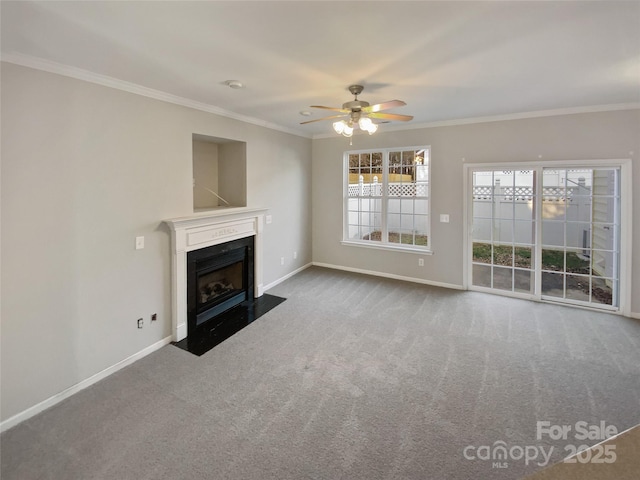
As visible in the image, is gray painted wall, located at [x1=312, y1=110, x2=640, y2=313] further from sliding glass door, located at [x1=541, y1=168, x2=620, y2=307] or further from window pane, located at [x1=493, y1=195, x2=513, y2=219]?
window pane, located at [x1=493, y1=195, x2=513, y2=219]

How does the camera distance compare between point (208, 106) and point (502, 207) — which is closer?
point (208, 106)

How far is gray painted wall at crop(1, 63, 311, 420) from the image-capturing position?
2.22 metres

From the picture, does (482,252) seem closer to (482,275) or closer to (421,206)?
(482,275)

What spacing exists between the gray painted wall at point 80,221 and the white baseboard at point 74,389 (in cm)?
4

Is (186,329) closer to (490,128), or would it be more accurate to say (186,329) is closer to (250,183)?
(250,183)

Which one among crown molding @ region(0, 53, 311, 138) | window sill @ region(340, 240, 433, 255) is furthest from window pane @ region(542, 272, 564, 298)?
crown molding @ region(0, 53, 311, 138)

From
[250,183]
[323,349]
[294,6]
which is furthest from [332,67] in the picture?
[323,349]

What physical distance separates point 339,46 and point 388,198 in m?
3.56

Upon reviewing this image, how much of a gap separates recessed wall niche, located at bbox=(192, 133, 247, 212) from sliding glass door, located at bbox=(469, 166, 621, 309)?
351 cm

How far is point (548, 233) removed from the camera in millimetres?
4348

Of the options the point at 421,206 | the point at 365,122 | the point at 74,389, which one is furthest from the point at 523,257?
the point at 74,389

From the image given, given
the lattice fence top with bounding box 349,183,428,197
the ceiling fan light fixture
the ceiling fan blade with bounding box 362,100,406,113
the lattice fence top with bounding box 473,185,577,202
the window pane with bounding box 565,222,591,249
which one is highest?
the ceiling fan blade with bounding box 362,100,406,113

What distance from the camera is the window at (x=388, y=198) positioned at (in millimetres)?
5223

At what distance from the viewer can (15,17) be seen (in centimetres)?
178
